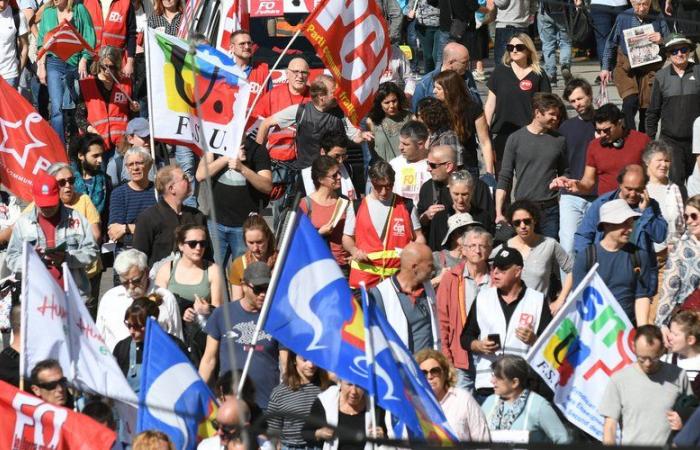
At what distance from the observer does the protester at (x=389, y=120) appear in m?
14.3

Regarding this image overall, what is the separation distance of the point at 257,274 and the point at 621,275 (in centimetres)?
229

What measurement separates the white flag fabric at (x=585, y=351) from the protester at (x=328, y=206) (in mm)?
2355

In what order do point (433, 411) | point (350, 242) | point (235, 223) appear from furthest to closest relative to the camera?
point (235, 223) → point (350, 242) → point (433, 411)

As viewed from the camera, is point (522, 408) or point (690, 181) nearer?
point (522, 408)

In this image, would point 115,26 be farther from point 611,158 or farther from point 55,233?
point 611,158

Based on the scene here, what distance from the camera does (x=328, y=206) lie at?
1282cm

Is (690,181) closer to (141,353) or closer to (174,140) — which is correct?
(174,140)

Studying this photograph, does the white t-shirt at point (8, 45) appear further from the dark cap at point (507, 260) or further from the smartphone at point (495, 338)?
the smartphone at point (495, 338)

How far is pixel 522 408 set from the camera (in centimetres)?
1035

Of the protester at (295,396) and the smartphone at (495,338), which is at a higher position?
the smartphone at (495,338)

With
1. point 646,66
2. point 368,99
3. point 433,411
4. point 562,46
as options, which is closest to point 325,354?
point 433,411

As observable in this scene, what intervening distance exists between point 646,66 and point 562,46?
2268mm

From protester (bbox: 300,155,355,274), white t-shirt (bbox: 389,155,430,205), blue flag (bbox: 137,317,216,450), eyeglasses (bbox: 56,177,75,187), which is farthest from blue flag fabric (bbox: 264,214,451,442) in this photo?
eyeglasses (bbox: 56,177,75,187)

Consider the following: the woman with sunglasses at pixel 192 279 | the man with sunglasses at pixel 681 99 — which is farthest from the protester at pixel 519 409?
the man with sunglasses at pixel 681 99
